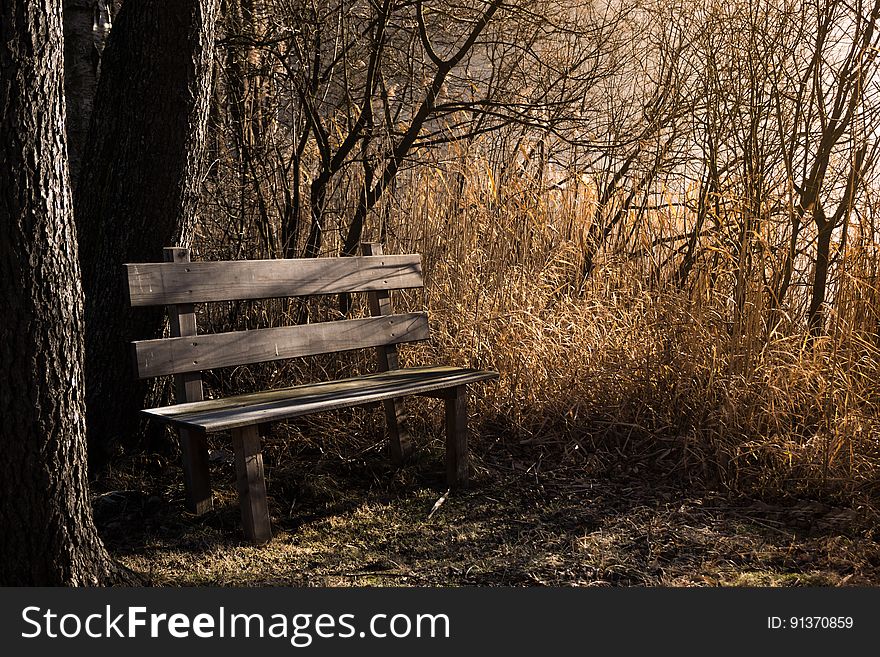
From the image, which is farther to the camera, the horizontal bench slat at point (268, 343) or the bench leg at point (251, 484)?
the horizontal bench slat at point (268, 343)

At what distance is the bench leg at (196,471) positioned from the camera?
3029 millimetres

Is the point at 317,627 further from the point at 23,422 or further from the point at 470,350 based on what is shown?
the point at 470,350

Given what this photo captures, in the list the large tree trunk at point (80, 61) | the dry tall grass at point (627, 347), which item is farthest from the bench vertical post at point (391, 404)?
the large tree trunk at point (80, 61)

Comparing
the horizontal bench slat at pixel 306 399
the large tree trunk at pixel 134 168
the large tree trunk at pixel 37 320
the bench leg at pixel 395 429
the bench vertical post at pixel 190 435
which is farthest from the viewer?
the bench leg at pixel 395 429

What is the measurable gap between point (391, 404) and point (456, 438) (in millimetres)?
337

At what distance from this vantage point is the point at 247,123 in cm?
428

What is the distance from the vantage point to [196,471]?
305cm

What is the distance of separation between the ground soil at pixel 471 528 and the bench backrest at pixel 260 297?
48 centimetres

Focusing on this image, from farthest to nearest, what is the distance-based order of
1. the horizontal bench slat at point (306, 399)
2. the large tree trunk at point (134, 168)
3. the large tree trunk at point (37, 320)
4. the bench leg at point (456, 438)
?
the bench leg at point (456, 438), the large tree trunk at point (134, 168), the horizontal bench slat at point (306, 399), the large tree trunk at point (37, 320)

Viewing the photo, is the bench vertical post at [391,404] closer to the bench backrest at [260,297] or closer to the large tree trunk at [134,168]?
the bench backrest at [260,297]

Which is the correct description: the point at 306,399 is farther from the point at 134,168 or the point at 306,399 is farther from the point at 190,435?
the point at 134,168

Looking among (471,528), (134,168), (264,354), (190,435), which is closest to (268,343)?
(264,354)

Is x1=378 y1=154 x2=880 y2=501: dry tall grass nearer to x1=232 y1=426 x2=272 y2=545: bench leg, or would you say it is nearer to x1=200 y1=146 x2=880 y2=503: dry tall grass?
x1=200 y1=146 x2=880 y2=503: dry tall grass

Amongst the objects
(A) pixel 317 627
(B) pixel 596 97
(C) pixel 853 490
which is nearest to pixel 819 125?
(B) pixel 596 97
